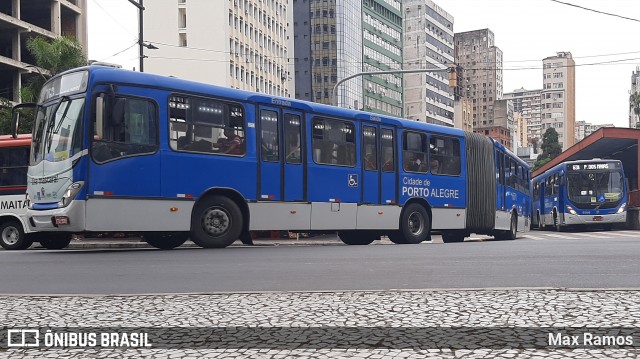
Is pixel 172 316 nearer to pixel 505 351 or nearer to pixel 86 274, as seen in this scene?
pixel 505 351

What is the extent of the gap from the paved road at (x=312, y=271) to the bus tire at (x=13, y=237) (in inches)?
280

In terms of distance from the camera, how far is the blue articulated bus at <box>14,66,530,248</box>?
525 inches

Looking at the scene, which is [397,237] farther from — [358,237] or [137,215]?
[137,215]

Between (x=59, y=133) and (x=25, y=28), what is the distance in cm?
4727

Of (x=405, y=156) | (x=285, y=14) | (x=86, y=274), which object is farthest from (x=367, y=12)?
(x=86, y=274)

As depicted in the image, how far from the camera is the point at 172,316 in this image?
6.05 metres

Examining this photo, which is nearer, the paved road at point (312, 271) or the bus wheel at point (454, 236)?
the paved road at point (312, 271)

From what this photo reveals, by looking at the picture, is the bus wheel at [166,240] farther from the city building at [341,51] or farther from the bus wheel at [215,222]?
the city building at [341,51]

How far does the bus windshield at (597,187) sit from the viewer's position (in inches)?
1471

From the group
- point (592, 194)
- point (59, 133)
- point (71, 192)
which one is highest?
point (59, 133)

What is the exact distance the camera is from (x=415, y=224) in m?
19.6

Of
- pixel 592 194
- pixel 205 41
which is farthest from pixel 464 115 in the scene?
pixel 592 194

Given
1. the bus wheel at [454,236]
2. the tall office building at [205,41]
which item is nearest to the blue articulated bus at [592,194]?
the bus wheel at [454,236]

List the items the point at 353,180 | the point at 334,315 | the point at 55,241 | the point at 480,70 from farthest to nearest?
the point at 480,70, the point at 55,241, the point at 353,180, the point at 334,315
